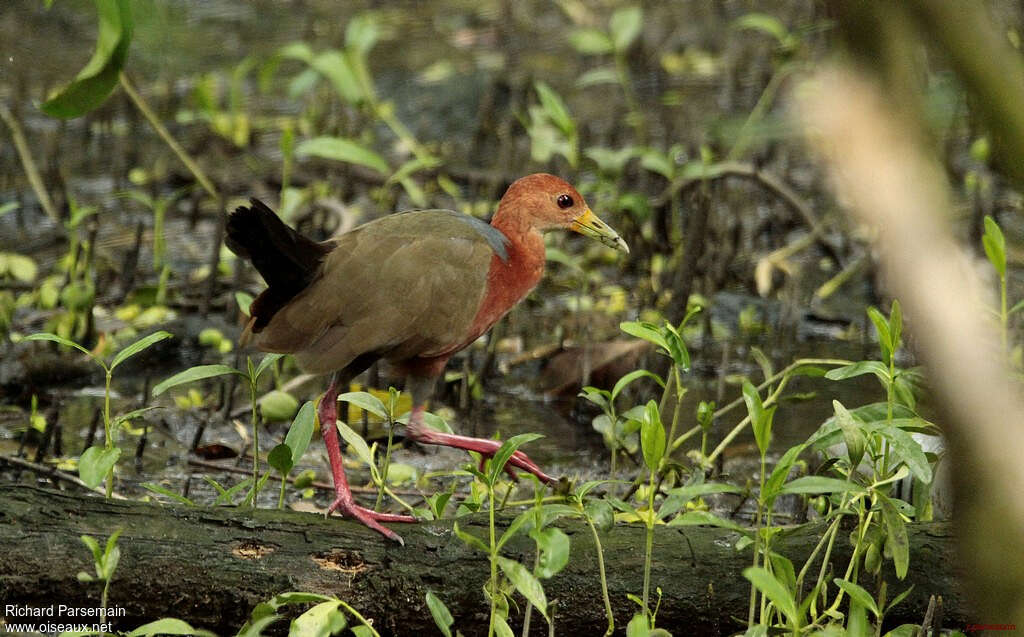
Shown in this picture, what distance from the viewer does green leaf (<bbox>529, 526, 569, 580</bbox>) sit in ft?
8.58

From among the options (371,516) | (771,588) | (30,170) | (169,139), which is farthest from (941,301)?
(30,170)

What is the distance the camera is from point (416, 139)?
8.00 m

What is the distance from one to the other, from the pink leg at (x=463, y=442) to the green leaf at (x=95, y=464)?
1103mm

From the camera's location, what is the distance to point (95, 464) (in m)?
3.01

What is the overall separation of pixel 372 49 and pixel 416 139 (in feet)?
5.12

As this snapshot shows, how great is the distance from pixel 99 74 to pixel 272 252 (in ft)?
4.25

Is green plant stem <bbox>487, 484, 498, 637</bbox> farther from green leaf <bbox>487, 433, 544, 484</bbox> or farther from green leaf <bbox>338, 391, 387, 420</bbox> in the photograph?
green leaf <bbox>338, 391, 387, 420</bbox>

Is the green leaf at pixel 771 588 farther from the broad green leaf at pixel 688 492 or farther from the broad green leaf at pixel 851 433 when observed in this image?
the broad green leaf at pixel 851 433

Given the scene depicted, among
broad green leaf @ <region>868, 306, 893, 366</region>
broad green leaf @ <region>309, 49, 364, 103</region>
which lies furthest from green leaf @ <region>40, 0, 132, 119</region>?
broad green leaf @ <region>309, 49, 364, 103</region>

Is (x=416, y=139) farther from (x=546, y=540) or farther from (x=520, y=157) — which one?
(x=546, y=540)

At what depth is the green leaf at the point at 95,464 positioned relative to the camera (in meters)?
2.97

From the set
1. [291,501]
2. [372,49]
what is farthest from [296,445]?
[372,49]

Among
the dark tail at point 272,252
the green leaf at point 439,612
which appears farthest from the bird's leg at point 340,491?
the green leaf at point 439,612

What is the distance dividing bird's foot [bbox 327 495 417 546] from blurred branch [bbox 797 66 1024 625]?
2.44m
